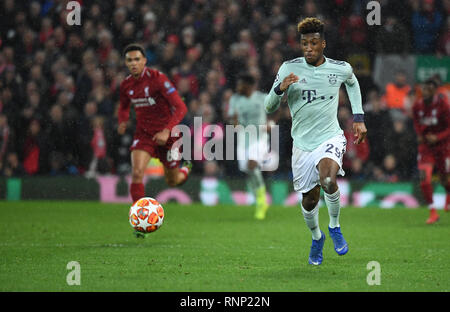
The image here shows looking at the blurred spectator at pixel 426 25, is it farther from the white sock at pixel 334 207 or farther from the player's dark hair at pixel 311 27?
the white sock at pixel 334 207

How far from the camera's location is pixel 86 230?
1114 cm

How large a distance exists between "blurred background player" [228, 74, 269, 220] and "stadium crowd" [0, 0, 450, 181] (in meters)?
1.78

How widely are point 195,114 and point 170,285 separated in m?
9.57

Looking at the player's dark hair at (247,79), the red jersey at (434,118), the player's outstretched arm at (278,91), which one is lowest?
the player's outstretched arm at (278,91)

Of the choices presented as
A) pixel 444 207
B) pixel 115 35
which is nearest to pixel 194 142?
pixel 115 35

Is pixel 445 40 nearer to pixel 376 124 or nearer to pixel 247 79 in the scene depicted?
pixel 376 124

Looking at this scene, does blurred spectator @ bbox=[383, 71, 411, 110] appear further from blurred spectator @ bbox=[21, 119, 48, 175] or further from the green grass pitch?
blurred spectator @ bbox=[21, 119, 48, 175]

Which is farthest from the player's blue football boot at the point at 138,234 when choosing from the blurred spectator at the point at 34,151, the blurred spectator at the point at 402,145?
the blurred spectator at the point at 402,145

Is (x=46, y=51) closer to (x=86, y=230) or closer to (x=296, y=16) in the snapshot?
(x=296, y=16)

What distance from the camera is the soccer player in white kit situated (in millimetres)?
7656

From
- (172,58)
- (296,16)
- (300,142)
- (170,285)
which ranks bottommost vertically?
(170,285)

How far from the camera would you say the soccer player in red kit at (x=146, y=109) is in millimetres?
10219

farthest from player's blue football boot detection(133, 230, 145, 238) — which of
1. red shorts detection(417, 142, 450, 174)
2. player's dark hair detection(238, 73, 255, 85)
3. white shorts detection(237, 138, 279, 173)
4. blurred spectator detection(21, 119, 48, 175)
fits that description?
blurred spectator detection(21, 119, 48, 175)

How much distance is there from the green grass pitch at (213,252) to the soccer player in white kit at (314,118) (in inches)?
20.9
